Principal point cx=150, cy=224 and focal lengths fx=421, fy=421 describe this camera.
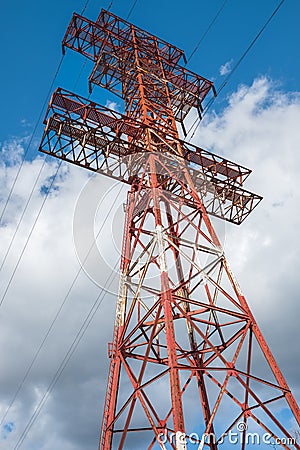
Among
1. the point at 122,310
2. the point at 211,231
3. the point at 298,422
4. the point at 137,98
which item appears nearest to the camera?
the point at 298,422

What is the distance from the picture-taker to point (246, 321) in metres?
12.8

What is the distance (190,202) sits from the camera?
1661 centimetres

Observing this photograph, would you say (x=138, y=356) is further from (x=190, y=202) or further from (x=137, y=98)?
(x=137, y=98)

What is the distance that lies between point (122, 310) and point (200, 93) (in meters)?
14.5

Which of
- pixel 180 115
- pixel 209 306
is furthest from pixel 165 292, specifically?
pixel 180 115

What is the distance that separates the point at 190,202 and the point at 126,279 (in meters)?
4.09

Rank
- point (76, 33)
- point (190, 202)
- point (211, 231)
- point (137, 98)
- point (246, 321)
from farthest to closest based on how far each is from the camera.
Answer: point (76, 33)
point (137, 98)
point (190, 202)
point (211, 231)
point (246, 321)

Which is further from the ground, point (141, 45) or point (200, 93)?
point (141, 45)

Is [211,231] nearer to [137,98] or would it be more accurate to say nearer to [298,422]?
[298,422]

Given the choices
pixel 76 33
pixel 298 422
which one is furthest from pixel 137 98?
pixel 298 422

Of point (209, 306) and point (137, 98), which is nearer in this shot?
point (209, 306)

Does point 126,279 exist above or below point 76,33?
below

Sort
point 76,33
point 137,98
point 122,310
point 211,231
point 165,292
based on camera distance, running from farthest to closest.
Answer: point 76,33 < point 137,98 < point 211,231 < point 122,310 < point 165,292

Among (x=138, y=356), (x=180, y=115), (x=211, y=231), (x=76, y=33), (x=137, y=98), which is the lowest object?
(x=138, y=356)
